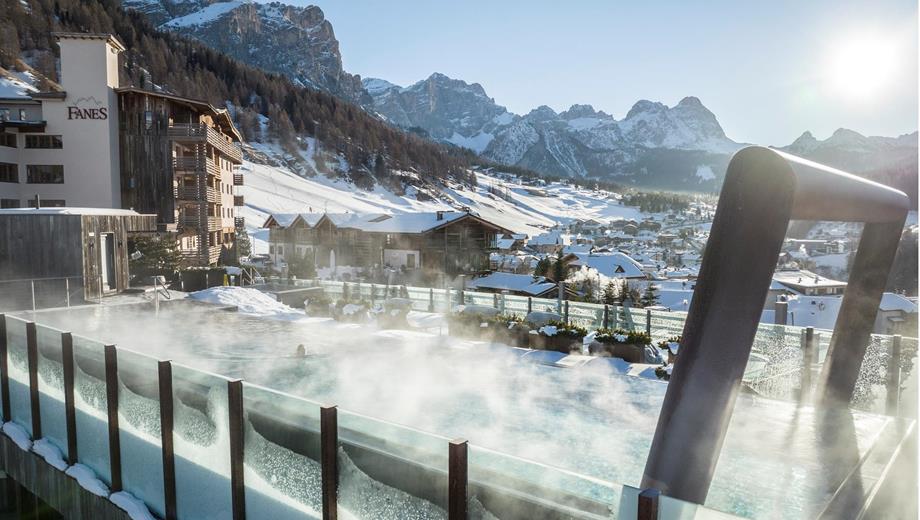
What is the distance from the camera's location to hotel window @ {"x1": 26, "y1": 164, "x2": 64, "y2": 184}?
30.4 meters

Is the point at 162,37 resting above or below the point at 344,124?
above

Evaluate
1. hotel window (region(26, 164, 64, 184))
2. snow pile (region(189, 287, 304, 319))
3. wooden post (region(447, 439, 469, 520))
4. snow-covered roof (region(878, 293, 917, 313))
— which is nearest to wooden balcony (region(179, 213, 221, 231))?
hotel window (region(26, 164, 64, 184))

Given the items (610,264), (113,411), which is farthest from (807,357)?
(610,264)

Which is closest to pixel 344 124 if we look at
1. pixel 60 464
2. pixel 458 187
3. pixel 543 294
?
pixel 458 187

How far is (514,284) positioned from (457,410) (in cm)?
2670

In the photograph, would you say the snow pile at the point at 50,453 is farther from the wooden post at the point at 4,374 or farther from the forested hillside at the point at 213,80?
the forested hillside at the point at 213,80

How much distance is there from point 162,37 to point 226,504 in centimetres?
11567

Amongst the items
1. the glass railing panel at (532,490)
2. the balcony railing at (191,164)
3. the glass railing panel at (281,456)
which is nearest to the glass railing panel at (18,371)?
the glass railing panel at (281,456)

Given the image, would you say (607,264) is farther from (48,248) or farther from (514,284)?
(48,248)

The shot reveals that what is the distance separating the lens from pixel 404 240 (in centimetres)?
3766

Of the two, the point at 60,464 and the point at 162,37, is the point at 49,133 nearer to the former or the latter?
the point at 60,464

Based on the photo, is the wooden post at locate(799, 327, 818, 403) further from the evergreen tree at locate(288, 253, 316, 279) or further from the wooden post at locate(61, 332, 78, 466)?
the evergreen tree at locate(288, 253, 316, 279)

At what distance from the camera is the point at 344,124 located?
382 ft

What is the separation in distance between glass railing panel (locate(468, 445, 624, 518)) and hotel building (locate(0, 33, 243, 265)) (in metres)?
30.4
